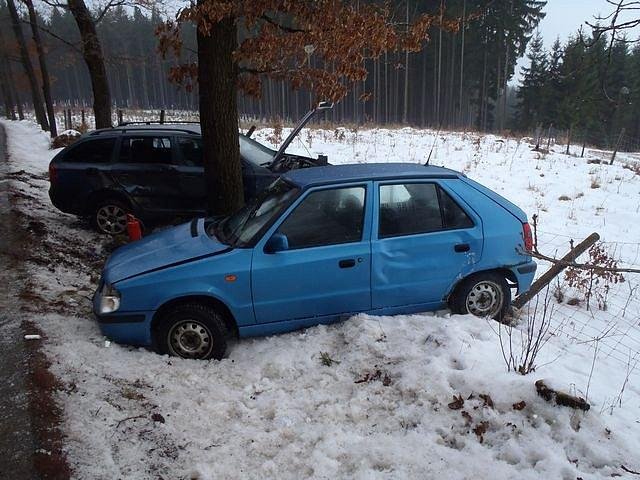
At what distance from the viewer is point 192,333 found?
4234 mm

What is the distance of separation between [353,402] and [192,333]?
5.21 feet

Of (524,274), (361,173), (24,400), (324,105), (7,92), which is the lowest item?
(24,400)

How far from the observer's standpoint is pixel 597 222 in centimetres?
918

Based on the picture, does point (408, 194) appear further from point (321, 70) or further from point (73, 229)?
point (73, 229)

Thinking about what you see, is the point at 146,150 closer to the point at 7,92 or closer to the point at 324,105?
the point at 324,105

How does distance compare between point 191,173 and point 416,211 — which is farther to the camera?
point 191,173

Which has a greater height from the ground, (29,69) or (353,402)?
(29,69)

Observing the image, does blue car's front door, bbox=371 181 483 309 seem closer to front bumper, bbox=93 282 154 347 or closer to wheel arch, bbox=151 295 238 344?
wheel arch, bbox=151 295 238 344

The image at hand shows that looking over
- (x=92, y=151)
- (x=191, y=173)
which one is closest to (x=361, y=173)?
(x=191, y=173)

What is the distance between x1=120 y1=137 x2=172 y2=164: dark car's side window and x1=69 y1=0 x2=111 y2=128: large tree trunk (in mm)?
6101

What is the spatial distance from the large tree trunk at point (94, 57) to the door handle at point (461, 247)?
11445mm

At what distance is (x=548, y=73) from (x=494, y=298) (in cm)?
274

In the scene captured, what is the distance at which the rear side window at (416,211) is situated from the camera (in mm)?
4582

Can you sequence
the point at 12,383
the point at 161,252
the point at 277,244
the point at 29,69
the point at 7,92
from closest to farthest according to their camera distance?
the point at 12,383, the point at 277,244, the point at 161,252, the point at 29,69, the point at 7,92
